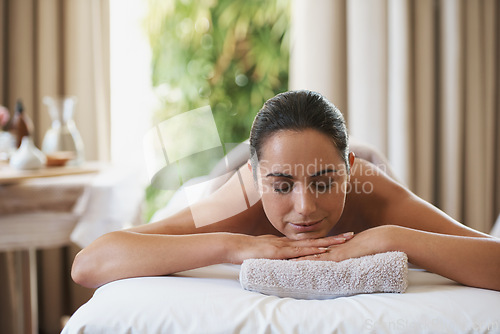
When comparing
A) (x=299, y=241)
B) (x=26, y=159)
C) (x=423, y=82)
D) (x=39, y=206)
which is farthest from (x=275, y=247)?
(x=423, y=82)

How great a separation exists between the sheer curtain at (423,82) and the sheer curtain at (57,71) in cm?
106

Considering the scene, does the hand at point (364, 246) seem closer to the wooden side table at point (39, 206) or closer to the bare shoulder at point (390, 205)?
the bare shoulder at point (390, 205)

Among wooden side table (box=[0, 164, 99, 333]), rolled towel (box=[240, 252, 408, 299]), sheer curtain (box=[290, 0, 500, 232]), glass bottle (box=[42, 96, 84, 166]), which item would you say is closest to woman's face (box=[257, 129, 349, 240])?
rolled towel (box=[240, 252, 408, 299])

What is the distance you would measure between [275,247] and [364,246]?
0.17 m

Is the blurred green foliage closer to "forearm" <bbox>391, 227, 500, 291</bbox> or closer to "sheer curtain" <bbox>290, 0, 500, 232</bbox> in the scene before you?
"sheer curtain" <bbox>290, 0, 500, 232</bbox>

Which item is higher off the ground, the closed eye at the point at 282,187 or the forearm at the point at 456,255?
the closed eye at the point at 282,187

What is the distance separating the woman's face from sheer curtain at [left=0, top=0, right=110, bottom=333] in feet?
6.30

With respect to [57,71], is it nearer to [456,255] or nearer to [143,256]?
[143,256]

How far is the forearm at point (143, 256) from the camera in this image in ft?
3.58

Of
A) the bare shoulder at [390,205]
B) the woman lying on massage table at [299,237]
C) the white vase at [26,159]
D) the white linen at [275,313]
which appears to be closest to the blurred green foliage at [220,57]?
the white vase at [26,159]

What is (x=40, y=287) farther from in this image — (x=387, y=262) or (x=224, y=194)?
(x=387, y=262)

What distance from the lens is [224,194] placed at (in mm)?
1438

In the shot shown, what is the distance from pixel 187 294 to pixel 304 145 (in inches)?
14.1

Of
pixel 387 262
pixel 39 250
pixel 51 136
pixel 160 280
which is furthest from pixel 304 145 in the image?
pixel 39 250
